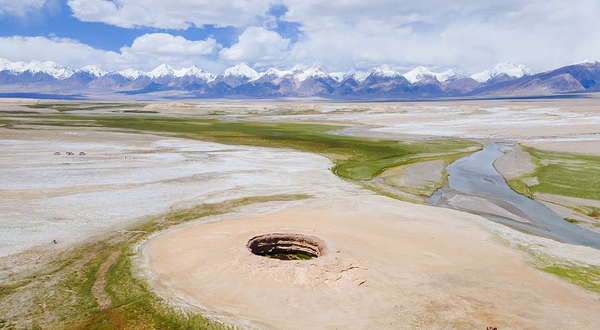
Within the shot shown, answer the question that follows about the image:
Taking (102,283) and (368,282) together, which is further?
(102,283)

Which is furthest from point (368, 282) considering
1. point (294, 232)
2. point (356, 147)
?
point (356, 147)

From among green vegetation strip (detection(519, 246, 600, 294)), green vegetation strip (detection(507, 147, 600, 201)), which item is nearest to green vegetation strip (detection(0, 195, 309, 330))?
green vegetation strip (detection(519, 246, 600, 294))

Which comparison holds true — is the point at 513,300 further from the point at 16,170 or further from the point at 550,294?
the point at 16,170

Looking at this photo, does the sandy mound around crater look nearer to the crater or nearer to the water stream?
the crater

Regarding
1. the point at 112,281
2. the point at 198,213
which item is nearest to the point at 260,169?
the point at 198,213

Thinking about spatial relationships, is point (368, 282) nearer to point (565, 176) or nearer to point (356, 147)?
point (565, 176)
